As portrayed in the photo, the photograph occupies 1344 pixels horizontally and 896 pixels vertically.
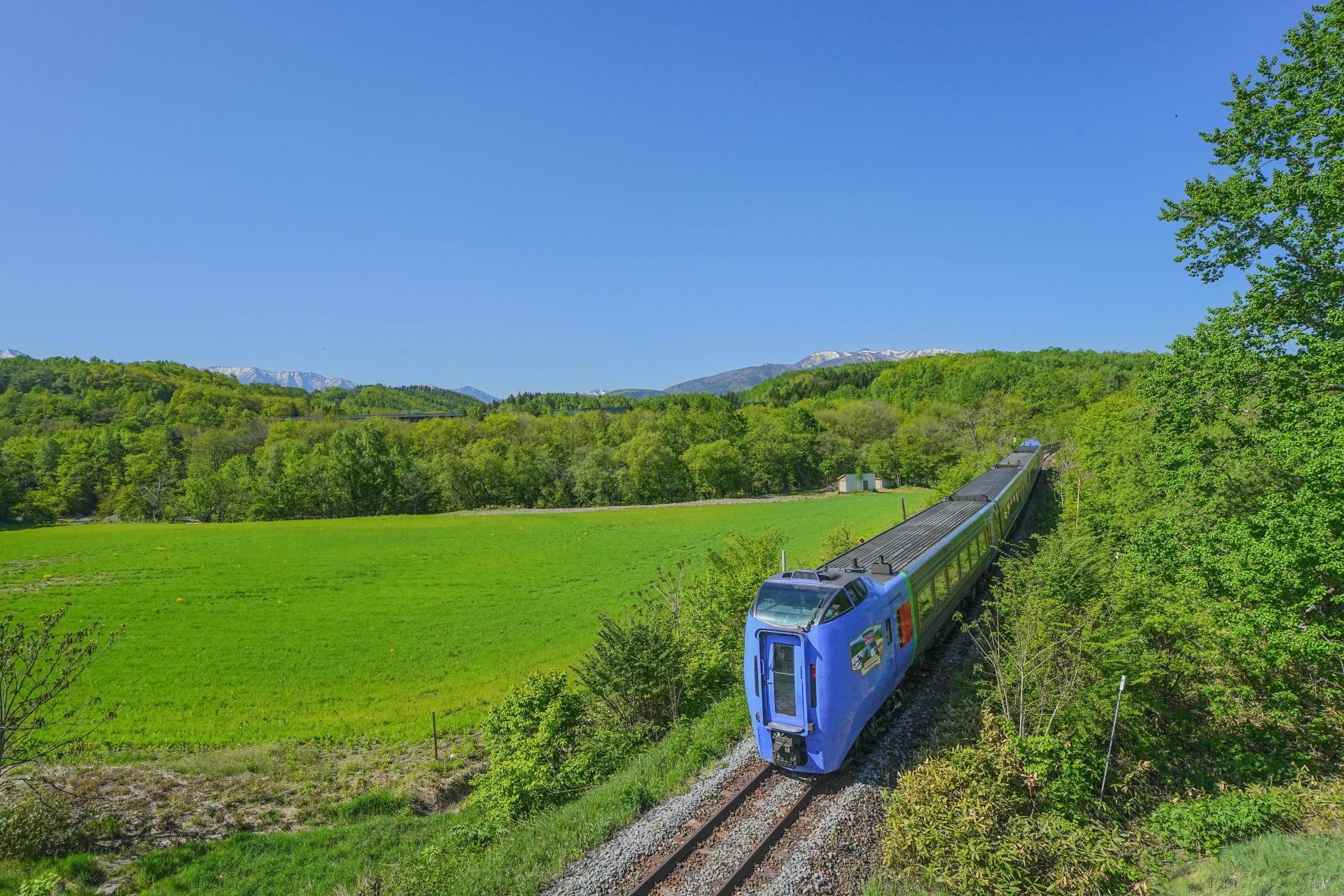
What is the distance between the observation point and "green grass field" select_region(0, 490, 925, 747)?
2250 cm

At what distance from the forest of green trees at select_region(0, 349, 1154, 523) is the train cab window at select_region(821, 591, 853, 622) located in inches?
2542

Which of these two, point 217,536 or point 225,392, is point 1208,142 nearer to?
point 217,536

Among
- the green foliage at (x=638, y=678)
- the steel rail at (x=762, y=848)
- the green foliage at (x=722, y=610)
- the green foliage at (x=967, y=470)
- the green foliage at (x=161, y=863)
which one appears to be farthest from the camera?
the green foliage at (x=967, y=470)

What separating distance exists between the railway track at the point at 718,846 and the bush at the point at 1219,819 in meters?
5.20

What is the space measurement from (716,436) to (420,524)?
50.5 meters

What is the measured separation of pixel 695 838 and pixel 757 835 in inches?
35.7

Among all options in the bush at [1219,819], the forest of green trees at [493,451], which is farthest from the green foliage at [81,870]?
the forest of green trees at [493,451]

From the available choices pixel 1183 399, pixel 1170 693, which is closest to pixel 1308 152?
pixel 1183 399

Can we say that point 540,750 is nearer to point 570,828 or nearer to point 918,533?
point 570,828

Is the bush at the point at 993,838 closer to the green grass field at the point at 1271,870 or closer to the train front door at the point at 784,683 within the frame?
the green grass field at the point at 1271,870

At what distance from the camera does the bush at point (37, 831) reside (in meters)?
13.2

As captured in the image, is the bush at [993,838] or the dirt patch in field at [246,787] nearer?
the bush at [993,838]

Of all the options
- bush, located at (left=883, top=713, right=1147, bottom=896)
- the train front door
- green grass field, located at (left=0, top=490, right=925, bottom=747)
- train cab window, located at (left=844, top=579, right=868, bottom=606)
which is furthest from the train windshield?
green grass field, located at (left=0, top=490, right=925, bottom=747)

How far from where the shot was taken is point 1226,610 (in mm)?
12234
